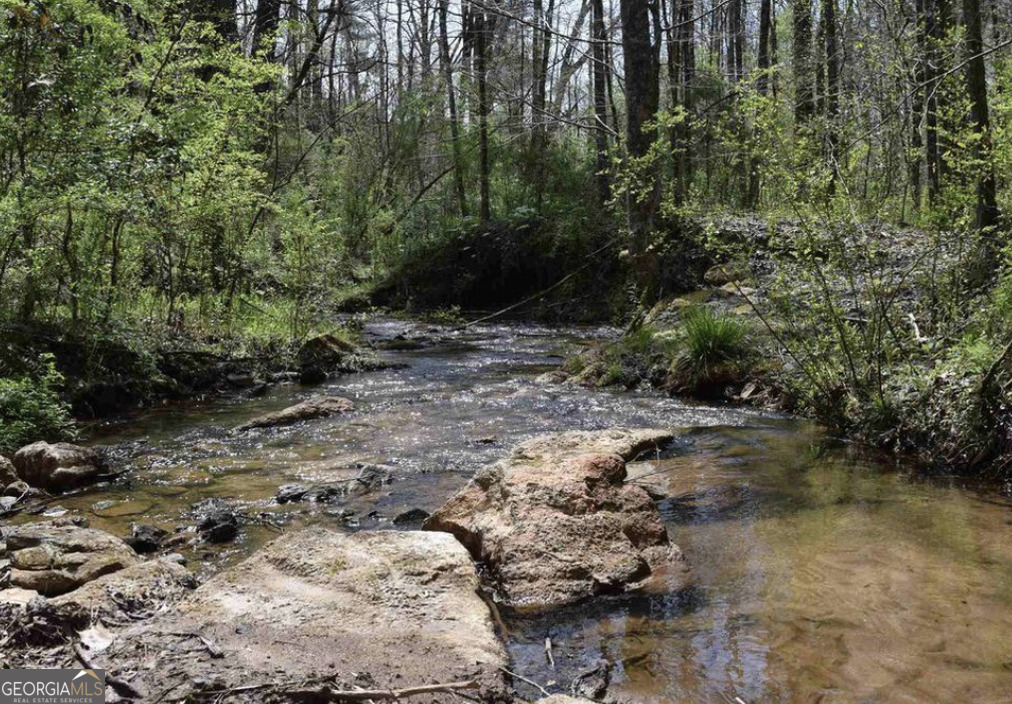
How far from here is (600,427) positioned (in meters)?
7.37

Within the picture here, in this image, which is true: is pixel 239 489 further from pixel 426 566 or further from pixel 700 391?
pixel 700 391

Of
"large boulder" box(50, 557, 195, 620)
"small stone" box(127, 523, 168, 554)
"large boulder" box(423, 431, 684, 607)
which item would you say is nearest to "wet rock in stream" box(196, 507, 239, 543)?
"small stone" box(127, 523, 168, 554)

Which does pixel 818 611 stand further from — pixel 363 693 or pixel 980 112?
pixel 980 112

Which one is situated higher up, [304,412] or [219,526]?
[304,412]

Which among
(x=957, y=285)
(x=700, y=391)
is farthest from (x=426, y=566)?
(x=700, y=391)

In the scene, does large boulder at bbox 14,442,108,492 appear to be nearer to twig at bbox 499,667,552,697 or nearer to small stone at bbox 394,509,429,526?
small stone at bbox 394,509,429,526

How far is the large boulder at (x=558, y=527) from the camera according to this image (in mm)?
3732

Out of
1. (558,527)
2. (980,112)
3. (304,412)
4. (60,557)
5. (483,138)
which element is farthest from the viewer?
(483,138)

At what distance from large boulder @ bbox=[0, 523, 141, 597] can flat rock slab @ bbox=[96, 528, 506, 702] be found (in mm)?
644

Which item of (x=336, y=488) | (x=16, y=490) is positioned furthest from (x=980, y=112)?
(x=16, y=490)

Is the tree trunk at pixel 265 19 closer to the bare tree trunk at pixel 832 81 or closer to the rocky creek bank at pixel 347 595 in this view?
the bare tree trunk at pixel 832 81

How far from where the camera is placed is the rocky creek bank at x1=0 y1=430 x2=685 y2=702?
8.30 feet

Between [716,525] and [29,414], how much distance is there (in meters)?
5.86

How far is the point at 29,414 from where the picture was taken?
676 centimetres
